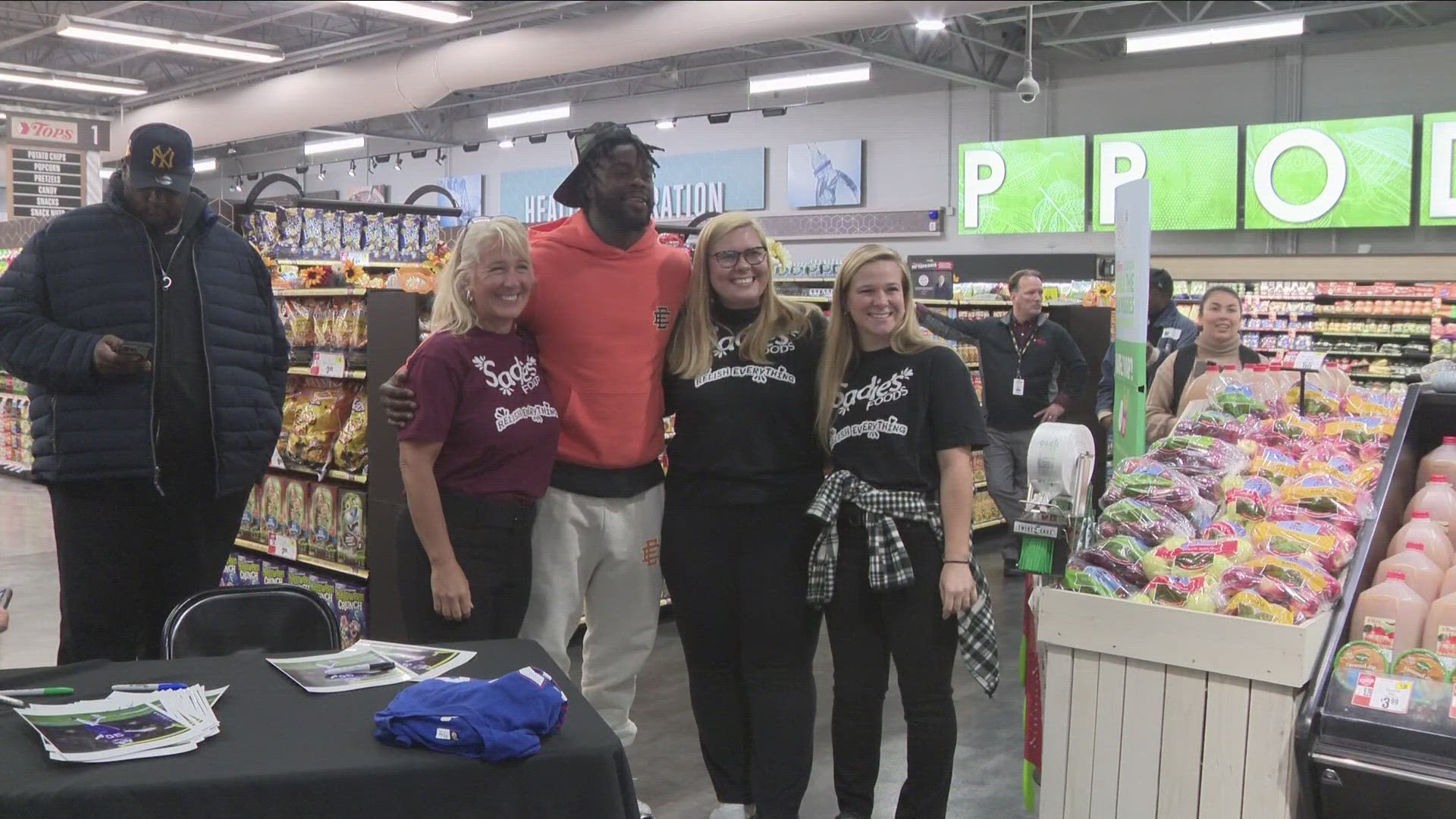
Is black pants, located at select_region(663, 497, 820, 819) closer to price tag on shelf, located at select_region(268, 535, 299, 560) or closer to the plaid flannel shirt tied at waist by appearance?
the plaid flannel shirt tied at waist

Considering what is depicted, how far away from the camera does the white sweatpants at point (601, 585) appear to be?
2756mm

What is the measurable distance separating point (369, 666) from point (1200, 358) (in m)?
3.77

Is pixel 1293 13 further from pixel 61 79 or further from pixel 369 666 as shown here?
pixel 61 79

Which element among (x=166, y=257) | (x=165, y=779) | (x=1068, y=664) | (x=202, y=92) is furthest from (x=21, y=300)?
(x=202, y=92)

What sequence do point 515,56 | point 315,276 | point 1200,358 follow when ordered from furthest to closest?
point 515,56 < point 315,276 < point 1200,358

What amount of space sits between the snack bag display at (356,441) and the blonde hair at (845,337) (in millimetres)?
2469

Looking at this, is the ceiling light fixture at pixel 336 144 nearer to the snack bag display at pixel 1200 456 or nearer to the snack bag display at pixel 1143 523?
the snack bag display at pixel 1200 456

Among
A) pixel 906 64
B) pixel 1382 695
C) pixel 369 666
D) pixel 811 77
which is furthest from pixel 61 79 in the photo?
pixel 1382 695

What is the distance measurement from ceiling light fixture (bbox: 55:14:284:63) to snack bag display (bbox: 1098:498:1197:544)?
13.3m

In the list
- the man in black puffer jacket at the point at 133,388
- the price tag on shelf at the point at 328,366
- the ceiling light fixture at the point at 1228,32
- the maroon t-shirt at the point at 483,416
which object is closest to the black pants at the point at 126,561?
the man in black puffer jacket at the point at 133,388

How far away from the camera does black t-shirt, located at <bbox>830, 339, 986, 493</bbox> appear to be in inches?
107

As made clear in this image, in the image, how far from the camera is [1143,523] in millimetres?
2494

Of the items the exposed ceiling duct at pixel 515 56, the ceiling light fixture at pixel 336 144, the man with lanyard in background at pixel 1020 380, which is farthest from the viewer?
the ceiling light fixture at pixel 336 144

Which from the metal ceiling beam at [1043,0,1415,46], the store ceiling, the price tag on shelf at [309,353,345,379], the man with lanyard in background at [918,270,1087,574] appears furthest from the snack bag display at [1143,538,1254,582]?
the metal ceiling beam at [1043,0,1415,46]
